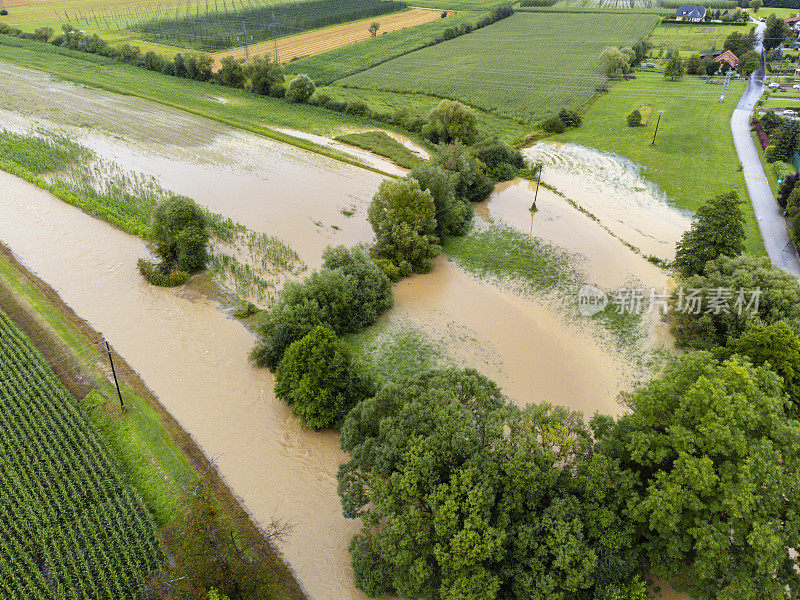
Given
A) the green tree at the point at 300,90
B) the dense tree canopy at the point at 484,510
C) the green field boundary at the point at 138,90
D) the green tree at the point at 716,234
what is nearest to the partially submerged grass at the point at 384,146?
the green field boundary at the point at 138,90

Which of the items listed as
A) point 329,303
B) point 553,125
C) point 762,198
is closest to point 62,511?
point 329,303

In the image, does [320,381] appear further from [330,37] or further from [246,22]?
[246,22]

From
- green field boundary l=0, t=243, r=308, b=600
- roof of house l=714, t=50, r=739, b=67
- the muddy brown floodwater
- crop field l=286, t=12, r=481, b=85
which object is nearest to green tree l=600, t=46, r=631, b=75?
roof of house l=714, t=50, r=739, b=67

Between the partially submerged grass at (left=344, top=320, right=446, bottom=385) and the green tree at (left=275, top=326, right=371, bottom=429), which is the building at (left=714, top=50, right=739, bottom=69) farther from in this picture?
the green tree at (left=275, top=326, right=371, bottom=429)

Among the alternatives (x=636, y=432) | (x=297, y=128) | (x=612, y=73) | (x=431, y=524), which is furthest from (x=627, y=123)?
(x=431, y=524)

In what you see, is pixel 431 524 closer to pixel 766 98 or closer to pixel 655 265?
pixel 655 265
